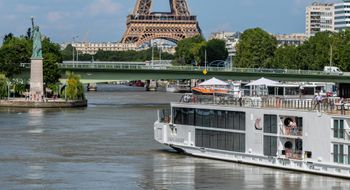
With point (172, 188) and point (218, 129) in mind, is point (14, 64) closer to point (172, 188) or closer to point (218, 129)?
point (218, 129)

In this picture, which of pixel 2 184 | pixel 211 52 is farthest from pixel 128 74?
pixel 211 52

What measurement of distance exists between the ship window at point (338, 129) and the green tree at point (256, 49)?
101918mm

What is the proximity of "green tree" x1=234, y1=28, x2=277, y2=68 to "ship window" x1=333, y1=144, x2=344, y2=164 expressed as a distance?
10210cm

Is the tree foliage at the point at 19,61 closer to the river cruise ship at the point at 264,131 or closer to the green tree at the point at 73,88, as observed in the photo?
the green tree at the point at 73,88

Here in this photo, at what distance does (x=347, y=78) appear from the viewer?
82.1 metres

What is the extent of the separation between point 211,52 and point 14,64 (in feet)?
240

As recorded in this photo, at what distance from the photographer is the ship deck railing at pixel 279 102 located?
33125 millimetres

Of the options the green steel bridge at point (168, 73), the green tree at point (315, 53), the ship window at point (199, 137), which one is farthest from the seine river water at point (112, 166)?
the green tree at point (315, 53)

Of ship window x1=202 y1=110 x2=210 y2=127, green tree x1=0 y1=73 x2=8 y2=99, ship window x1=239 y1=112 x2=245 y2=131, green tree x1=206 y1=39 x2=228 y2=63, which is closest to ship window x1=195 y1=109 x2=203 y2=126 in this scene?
ship window x1=202 y1=110 x2=210 y2=127

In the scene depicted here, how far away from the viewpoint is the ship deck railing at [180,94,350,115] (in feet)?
109

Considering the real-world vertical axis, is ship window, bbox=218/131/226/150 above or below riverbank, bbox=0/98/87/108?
below

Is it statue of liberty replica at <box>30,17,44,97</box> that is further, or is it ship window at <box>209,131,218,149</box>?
statue of liberty replica at <box>30,17,44,97</box>

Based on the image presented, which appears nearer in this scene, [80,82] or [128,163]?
[128,163]

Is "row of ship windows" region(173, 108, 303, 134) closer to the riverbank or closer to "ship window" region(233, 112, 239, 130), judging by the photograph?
"ship window" region(233, 112, 239, 130)
